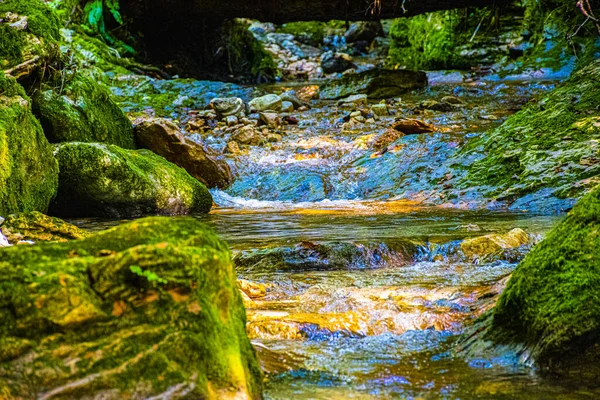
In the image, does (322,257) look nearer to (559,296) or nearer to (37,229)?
(37,229)

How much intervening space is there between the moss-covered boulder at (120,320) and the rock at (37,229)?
101 inches

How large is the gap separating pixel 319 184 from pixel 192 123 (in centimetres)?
377

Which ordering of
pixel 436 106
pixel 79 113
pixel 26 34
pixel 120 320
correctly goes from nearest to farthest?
pixel 120 320, pixel 26 34, pixel 79 113, pixel 436 106

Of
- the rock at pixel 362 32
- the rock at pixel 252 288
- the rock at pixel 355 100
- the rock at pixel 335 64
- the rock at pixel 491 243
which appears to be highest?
the rock at pixel 362 32

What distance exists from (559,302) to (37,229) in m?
3.46

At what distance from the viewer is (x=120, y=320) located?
81.7 inches

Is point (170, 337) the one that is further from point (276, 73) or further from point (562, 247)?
point (276, 73)

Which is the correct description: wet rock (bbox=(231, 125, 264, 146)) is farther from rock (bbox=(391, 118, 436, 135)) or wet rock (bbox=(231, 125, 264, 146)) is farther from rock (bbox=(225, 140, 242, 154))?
rock (bbox=(391, 118, 436, 135))

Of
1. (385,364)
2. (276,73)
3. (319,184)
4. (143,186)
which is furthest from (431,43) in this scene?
(385,364)

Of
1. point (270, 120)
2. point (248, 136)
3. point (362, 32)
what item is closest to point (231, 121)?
point (270, 120)

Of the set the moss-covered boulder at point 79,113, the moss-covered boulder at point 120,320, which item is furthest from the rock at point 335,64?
the moss-covered boulder at point 120,320

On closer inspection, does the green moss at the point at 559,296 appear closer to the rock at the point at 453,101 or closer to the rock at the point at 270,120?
the rock at the point at 270,120

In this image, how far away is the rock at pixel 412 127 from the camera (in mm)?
10553

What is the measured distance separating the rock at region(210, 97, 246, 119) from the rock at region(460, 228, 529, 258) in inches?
316
